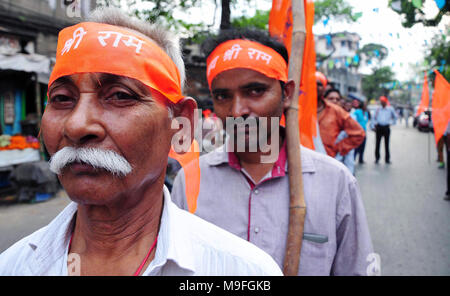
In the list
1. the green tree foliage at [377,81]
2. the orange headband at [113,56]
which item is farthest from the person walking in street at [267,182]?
the green tree foliage at [377,81]

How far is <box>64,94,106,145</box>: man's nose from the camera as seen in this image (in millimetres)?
1018

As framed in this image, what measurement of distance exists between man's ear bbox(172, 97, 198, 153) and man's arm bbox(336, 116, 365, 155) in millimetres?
3504

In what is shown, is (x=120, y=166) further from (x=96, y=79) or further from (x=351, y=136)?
(x=351, y=136)

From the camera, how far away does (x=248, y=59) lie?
186 centimetres

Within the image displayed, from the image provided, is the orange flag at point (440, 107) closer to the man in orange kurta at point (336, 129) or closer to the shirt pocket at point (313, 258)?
the man in orange kurta at point (336, 129)

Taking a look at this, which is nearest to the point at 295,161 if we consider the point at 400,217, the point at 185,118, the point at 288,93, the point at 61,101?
the point at 288,93

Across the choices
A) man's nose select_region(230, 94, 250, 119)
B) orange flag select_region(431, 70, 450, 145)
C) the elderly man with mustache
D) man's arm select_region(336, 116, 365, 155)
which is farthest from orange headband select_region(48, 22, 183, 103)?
man's arm select_region(336, 116, 365, 155)

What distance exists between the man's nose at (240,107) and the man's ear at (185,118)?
476 millimetres

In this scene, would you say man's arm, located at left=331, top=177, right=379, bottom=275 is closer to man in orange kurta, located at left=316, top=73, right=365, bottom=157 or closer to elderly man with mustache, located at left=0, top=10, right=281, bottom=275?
elderly man with mustache, located at left=0, top=10, right=281, bottom=275

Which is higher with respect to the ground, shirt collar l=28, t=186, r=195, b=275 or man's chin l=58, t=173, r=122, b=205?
man's chin l=58, t=173, r=122, b=205

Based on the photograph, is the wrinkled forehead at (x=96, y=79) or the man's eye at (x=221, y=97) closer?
the wrinkled forehead at (x=96, y=79)

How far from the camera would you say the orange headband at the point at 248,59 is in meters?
1.86

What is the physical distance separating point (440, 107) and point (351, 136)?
1102mm
